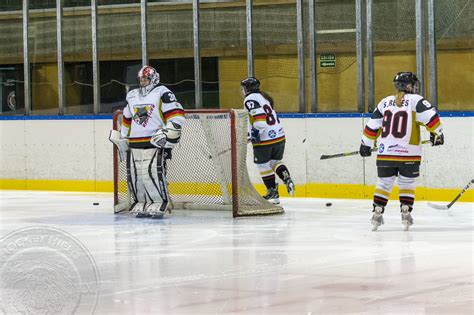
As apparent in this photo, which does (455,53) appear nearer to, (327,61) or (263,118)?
(327,61)

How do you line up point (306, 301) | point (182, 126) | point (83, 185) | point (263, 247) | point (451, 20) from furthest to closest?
point (83, 185) < point (451, 20) < point (182, 126) < point (263, 247) < point (306, 301)

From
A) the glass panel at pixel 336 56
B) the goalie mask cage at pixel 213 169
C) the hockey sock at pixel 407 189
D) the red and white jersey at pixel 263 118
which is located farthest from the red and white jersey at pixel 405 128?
the glass panel at pixel 336 56

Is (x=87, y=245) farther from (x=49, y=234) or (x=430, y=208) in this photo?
(x=430, y=208)

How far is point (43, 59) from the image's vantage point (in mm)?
16906

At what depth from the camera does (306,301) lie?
6492 mm

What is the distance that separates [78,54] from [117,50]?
2.24 ft

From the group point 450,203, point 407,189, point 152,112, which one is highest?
point 152,112

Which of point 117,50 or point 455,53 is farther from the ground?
point 117,50

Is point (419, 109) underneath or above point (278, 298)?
above

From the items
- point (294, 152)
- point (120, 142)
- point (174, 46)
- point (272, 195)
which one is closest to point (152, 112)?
point (120, 142)

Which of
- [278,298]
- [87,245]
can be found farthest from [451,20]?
[278,298]

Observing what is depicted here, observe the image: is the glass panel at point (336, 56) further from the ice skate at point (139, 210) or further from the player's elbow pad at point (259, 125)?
the ice skate at point (139, 210)

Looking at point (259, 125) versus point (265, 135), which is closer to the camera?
point (259, 125)

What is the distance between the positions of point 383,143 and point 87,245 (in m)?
2.68
